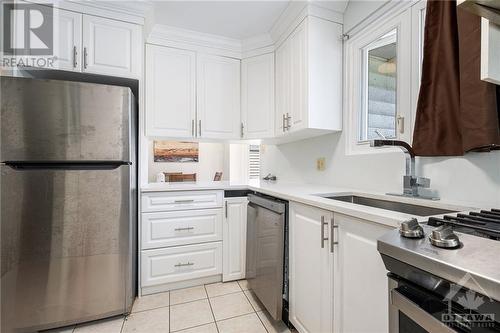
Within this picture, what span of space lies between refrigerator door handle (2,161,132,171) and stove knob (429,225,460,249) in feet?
5.72

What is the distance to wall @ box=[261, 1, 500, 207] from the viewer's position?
3.47ft

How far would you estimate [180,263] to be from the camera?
2055 mm

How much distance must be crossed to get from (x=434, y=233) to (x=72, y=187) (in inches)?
74.5

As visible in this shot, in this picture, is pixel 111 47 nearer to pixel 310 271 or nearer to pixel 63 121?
pixel 63 121

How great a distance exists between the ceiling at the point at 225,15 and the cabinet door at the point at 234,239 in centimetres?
171

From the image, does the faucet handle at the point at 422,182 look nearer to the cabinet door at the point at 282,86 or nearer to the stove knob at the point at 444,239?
the stove knob at the point at 444,239

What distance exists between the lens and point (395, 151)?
147 cm

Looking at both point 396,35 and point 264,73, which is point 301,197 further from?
point 264,73

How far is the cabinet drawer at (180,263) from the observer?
197 cm

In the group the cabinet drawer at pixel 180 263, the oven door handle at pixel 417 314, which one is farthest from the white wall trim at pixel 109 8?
the oven door handle at pixel 417 314

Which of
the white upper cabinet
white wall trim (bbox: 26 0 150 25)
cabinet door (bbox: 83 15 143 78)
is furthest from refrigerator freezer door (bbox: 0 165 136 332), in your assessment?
the white upper cabinet

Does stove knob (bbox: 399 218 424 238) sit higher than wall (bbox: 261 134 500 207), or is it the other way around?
wall (bbox: 261 134 500 207)

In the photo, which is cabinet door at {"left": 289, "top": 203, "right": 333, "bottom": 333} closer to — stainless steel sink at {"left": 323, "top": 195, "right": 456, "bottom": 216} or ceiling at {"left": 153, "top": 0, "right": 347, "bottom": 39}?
stainless steel sink at {"left": 323, "top": 195, "right": 456, "bottom": 216}

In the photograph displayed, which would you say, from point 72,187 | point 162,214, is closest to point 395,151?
point 162,214
